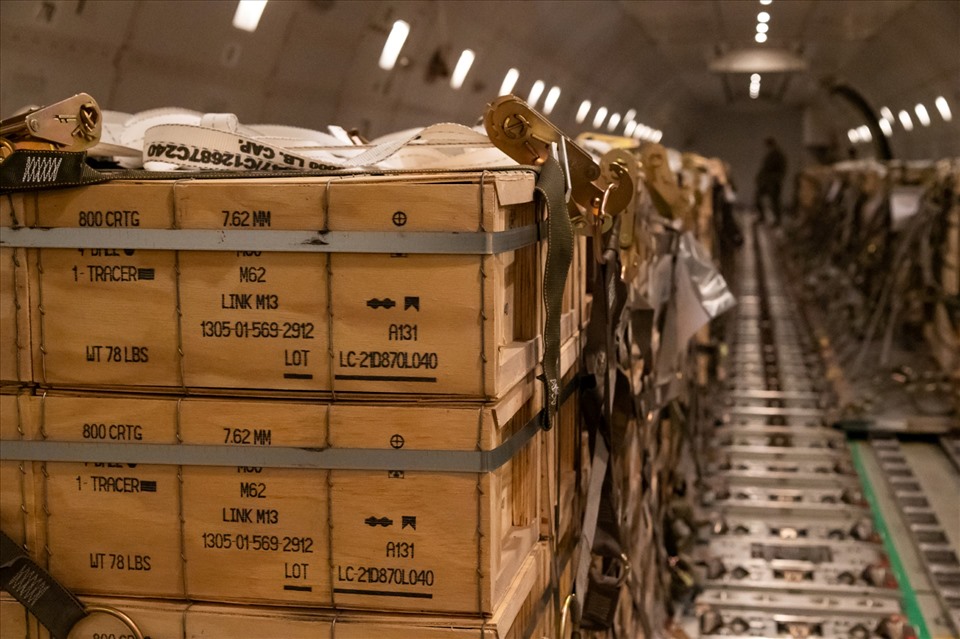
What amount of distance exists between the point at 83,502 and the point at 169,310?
482mm

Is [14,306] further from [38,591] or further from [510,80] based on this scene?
[510,80]

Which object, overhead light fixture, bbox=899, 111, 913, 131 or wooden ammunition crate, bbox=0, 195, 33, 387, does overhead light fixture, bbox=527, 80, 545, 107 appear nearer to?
overhead light fixture, bbox=899, 111, 913, 131

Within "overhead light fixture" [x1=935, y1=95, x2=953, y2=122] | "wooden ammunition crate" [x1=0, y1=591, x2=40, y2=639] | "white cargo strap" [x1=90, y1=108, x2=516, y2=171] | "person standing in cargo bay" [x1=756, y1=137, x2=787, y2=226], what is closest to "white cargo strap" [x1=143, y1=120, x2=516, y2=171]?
"white cargo strap" [x1=90, y1=108, x2=516, y2=171]

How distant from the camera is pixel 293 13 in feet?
29.0

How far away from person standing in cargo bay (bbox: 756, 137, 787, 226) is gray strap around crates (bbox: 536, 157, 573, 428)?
32.7 metres

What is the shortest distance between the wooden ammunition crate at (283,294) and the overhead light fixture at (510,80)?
12.9m

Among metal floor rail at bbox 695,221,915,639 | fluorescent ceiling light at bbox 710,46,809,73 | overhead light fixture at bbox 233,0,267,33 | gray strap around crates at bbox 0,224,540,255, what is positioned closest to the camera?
gray strap around crates at bbox 0,224,540,255

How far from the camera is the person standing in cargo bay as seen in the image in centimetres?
3494

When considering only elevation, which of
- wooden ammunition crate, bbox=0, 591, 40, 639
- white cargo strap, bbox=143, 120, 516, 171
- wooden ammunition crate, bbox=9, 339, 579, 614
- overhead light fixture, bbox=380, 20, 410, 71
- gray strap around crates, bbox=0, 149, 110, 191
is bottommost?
wooden ammunition crate, bbox=0, 591, 40, 639

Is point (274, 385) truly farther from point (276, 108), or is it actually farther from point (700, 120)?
point (700, 120)

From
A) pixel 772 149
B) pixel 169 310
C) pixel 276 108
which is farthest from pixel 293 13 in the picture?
pixel 772 149

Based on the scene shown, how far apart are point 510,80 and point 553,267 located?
13299 millimetres

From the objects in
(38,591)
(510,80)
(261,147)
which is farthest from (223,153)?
(510,80)

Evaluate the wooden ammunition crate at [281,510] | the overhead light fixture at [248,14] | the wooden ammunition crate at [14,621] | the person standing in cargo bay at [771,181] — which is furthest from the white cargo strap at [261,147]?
the person standing in cargo bay at [771,181]
